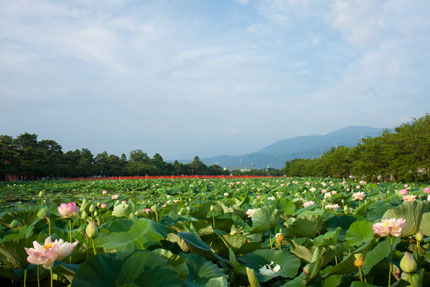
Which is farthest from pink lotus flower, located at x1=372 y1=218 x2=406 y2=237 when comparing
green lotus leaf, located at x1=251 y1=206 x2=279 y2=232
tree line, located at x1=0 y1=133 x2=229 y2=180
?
tree line, located at x1=0 y1=133 x2=229 y2=180

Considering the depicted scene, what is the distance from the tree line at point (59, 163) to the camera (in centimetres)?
2625

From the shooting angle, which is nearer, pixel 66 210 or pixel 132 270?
pixel 132 270

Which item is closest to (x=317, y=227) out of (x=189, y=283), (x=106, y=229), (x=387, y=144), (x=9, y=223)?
(x=189, y=283)

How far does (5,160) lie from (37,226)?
28.2 meters

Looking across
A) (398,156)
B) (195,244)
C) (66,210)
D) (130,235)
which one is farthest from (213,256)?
(398,156)

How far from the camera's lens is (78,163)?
113 feet

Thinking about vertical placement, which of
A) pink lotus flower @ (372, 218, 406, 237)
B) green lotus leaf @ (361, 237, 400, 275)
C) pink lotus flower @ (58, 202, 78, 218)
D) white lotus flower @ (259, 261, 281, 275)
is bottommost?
white lotus flower @ (259, 261, 281, 275)

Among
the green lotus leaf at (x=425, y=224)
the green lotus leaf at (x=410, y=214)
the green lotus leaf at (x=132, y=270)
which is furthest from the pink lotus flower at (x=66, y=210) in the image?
the green lotus leaf at (x=425, y=224)

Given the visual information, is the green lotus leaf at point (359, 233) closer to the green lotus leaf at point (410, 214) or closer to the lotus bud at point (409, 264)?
the green lotus leaf at point (410, 214)

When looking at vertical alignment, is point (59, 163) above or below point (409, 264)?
above

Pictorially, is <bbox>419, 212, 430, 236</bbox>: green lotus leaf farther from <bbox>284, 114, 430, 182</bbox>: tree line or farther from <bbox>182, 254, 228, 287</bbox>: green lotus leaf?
<bbox>284, 114, 430, 182</bbox>: tree line

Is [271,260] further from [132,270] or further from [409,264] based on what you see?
[132,270]

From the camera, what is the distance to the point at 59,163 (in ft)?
105

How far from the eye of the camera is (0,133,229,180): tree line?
26250 mm
